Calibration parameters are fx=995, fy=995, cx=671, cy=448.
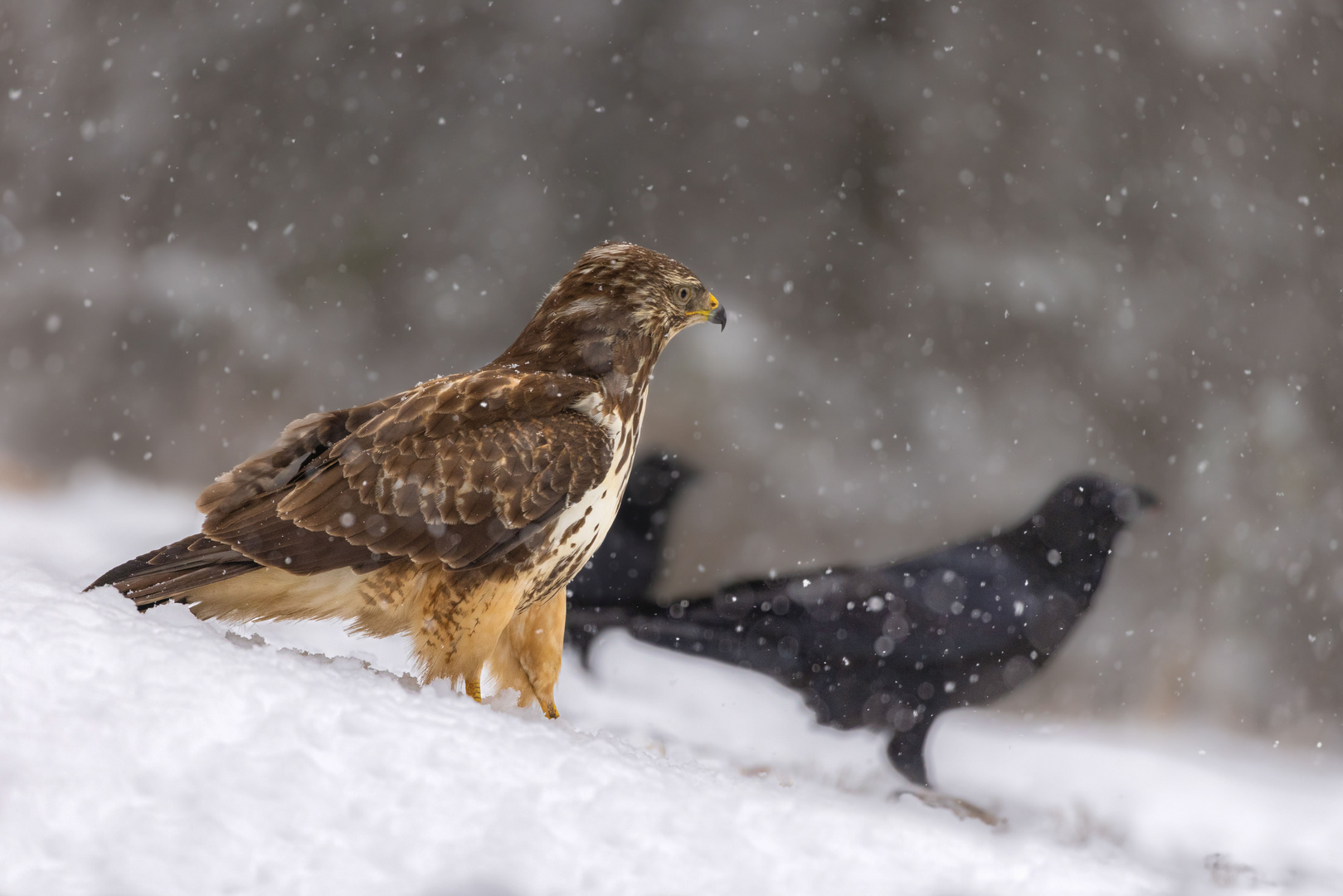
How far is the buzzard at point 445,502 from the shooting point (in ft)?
4.51

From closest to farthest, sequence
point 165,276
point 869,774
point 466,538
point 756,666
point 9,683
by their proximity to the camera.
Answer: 1. point 9,683
2. point 466,538
3. point 869,774
4. point 756,666
5. point 165,276

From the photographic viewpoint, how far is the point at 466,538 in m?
1.38

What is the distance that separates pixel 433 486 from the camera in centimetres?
139

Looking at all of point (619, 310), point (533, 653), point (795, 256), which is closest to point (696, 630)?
point (533, 653)

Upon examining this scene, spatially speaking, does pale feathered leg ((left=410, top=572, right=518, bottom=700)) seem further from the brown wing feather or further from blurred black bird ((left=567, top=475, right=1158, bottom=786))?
blurred black bird ((left=567, top=475, right=1158, bottom=786))

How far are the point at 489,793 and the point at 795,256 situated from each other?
1.13 m

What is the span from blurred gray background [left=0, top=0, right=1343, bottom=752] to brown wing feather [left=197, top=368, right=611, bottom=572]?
1.33 feet

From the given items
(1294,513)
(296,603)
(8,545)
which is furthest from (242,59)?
(1294,513)

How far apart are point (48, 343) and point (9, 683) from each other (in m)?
1.08

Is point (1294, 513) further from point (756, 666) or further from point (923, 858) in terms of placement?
point (923, 858)

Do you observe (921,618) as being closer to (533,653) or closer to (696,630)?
(696,630)

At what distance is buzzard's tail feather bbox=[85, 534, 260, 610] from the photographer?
134 cm

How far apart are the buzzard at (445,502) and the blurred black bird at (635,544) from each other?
28cm

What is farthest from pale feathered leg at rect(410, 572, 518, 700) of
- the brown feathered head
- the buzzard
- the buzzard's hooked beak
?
the buzzard's hooked beak
